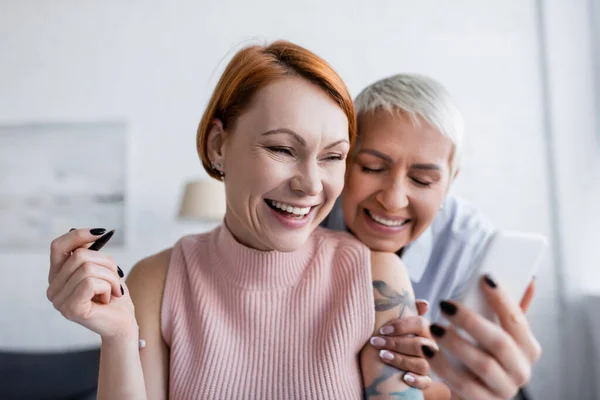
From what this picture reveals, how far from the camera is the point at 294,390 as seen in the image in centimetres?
81

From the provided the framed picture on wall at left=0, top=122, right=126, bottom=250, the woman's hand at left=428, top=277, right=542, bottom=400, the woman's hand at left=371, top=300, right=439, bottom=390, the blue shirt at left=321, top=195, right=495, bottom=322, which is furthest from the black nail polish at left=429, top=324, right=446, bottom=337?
the framed picture on wall at left=0, top=122, right=126, bottom=250

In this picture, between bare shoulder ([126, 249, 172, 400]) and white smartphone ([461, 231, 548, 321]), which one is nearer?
white smartphone ([461, 231, 548, 321])

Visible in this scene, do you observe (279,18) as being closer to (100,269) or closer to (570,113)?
(570,113)

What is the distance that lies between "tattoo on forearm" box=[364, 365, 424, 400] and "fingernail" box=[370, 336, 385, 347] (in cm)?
3

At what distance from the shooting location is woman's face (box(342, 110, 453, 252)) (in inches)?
36.5

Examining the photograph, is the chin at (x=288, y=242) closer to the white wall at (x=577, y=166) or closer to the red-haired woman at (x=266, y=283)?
the red-haired woman at (x=266, y=283)

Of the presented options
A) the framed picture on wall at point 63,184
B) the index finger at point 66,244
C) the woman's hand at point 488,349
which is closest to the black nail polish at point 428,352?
the woman's hand at point 488,349

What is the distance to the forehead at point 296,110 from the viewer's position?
0.78 meters

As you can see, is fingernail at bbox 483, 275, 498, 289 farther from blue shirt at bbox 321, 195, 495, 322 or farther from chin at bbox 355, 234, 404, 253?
blue shirt at bbox 321, 195, 495, 322

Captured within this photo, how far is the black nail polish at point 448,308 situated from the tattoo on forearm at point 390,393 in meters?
0.23

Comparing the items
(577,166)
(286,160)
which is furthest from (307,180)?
(577,166)

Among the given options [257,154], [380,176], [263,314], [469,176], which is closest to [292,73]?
[257,154]

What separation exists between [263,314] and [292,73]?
40 cm

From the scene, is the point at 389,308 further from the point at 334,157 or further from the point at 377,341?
the point at 334,157
